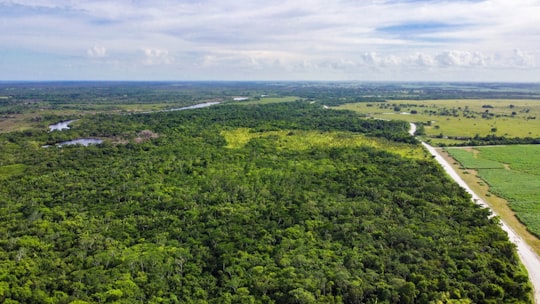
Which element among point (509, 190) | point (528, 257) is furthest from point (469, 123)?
point (528, 257)

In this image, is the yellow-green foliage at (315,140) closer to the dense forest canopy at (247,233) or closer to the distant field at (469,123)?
the dense forest canopy at (247,233)

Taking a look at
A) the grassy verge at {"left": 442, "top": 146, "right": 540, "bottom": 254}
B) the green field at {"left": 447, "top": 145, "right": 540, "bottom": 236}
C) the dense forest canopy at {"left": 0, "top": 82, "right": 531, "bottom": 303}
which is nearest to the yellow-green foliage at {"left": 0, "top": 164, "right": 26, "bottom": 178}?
the dense forest canopy at {"left": 0, "top": 82, "right": 531, "bottom": 303}

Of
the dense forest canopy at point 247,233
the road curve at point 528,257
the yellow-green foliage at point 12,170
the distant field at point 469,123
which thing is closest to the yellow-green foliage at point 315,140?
the dense forest canopy at point 247,233

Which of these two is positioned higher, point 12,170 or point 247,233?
point 12,170

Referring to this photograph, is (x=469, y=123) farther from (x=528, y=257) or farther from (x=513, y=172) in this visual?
(x=528, y=257)

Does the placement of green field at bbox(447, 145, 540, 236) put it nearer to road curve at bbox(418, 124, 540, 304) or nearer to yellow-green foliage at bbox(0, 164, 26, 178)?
road curve at bbox(418, 124, 540, 304)

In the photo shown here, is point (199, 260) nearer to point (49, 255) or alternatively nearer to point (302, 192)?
point (49, 255)

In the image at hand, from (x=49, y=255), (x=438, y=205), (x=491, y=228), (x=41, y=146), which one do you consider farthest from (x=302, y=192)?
(x=41, y=146)
